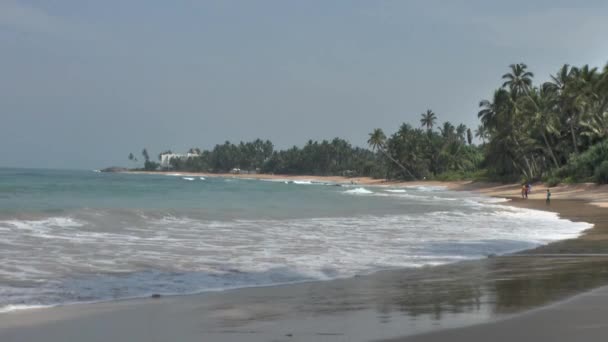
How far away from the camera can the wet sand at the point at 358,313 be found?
6.20m

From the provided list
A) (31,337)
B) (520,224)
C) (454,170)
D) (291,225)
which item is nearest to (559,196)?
(520,224)

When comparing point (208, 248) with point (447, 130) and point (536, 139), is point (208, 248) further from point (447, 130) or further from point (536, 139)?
point (447, 130)

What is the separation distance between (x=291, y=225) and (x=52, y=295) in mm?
13875

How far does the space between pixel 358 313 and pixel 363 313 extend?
0.06 meters

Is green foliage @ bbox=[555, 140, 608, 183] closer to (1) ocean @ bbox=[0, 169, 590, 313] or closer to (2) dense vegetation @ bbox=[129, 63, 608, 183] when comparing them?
(2) dense vegetation @ bbox=[129, 63, 608, 183]

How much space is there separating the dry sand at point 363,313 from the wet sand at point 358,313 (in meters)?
0.01

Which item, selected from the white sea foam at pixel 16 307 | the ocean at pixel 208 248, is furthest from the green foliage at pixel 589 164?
the white sea foam at pixel 16 307

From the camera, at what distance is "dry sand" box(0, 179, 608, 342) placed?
619cm

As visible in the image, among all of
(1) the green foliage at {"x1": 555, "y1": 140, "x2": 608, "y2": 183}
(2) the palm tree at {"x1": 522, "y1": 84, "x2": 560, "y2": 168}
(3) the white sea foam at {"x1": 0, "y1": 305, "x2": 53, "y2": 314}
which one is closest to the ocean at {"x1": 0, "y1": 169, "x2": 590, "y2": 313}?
(3) the white sea foam at {"x1": 0, "y1": 305, "x2": 53, "y2": 314}

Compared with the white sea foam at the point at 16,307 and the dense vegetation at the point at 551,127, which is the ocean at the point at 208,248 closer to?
the white sea foam at the point at 16,307

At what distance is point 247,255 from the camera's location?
531 inches

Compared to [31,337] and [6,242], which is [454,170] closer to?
[6,242]

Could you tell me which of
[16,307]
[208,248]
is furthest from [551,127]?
[16,307]

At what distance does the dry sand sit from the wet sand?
0.01 meters
